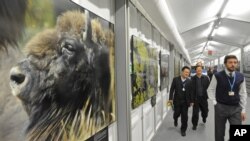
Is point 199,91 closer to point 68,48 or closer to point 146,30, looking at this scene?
point 146,30

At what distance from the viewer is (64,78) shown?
2.00m

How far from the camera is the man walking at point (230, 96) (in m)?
3.99

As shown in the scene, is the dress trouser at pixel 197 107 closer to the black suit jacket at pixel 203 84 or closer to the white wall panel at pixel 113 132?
the black suit jacket at pixel 203 84

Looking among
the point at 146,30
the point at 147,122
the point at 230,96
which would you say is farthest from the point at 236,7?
the point at 230,96

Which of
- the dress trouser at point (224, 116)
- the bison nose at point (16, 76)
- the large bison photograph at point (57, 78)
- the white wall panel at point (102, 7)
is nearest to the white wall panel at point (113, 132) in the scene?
the large bison photograph at point (57, 78)

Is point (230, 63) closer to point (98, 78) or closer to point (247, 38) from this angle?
point (98, 78)

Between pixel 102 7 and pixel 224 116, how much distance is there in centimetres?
245

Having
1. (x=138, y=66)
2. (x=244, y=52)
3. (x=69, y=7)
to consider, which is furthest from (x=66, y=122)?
(x=244, y=52)

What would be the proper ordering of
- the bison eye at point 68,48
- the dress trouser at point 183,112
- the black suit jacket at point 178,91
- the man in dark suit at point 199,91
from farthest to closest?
the man in dark suit at point 199,91 < the black suit jacket at point 178,91 < the dress trouser at point 183,112 < the bison eye at point 68,48

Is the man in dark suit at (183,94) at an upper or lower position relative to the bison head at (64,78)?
lower

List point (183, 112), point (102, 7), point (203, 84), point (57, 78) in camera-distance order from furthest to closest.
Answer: point (203, 84) < point (183, 112) < point (102, 7) < point (57, 78)

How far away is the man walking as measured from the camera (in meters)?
3.99

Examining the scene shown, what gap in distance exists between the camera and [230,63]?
401 centimetres

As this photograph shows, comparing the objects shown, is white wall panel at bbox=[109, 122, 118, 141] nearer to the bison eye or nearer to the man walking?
the bison eye
